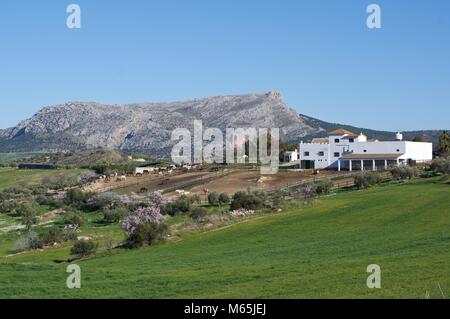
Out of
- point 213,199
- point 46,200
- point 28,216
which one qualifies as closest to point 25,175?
point 46,200

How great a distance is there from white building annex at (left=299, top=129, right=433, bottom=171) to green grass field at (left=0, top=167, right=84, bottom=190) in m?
45.6

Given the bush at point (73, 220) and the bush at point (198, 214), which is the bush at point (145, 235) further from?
the bush at point (73, 220)

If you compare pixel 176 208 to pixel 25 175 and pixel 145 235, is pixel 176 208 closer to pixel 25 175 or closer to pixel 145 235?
pixel 145 235

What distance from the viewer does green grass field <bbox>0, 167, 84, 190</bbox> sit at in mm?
121056

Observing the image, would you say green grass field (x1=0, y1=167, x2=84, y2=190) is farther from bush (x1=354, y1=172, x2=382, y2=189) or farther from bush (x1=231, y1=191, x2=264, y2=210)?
bush (x1=354, y1=172, x2=382, y2=189)

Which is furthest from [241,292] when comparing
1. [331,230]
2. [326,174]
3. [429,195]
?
[326,174]

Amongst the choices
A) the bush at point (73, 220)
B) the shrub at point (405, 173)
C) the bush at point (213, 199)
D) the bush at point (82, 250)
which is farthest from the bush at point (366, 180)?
the bush at point (82, 250)

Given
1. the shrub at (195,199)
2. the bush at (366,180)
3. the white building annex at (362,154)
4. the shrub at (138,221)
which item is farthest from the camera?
the white building annex at (362,154)

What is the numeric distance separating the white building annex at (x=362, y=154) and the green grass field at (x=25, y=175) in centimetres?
4556

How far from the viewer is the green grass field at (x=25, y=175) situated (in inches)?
4766

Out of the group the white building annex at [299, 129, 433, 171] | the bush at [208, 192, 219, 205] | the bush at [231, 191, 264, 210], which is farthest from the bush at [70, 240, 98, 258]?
the white building annex at [299, 129, 433, 171]

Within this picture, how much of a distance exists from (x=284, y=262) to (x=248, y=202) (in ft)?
109
